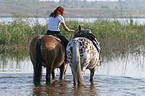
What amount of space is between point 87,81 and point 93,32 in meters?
7.21

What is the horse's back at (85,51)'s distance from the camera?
8.45 metres

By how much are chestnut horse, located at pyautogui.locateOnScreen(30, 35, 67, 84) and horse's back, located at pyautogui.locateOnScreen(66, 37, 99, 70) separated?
0.28 metres

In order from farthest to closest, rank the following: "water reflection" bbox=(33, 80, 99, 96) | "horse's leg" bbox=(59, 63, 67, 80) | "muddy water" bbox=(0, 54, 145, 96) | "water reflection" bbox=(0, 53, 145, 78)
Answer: "water reflection" bbox=(0, 53, 145, 78)
"horse's leg" bbox=(59, 63, 67, 80)
"muddy water" bbox=(0, 54, 145, 96)
"water reflection" bbox=(33, 80, 99, 96)

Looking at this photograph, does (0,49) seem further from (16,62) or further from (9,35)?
(16,62)

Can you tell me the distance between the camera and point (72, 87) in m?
8.75

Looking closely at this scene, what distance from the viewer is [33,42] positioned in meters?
8.64

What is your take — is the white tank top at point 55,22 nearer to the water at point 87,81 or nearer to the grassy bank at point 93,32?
the water at point 87,81

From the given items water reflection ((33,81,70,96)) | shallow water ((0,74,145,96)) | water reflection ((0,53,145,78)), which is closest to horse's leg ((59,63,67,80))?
shallow water ((0,74,145,96))

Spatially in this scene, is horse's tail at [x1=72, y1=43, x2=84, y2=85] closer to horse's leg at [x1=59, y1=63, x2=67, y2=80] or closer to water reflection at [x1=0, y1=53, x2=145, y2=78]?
horse's leg at [x1=59, y1=63, x2=67, y2=80]

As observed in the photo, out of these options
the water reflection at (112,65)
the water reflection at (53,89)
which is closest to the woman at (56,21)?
the water reflection at (53,89)

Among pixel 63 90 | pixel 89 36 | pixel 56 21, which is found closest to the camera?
pixel 63 90

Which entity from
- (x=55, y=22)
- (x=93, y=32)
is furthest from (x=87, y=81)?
(x=93, y=32)

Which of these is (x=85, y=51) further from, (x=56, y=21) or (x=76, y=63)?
(x=56, y=21)

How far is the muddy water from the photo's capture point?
8.06 metres
